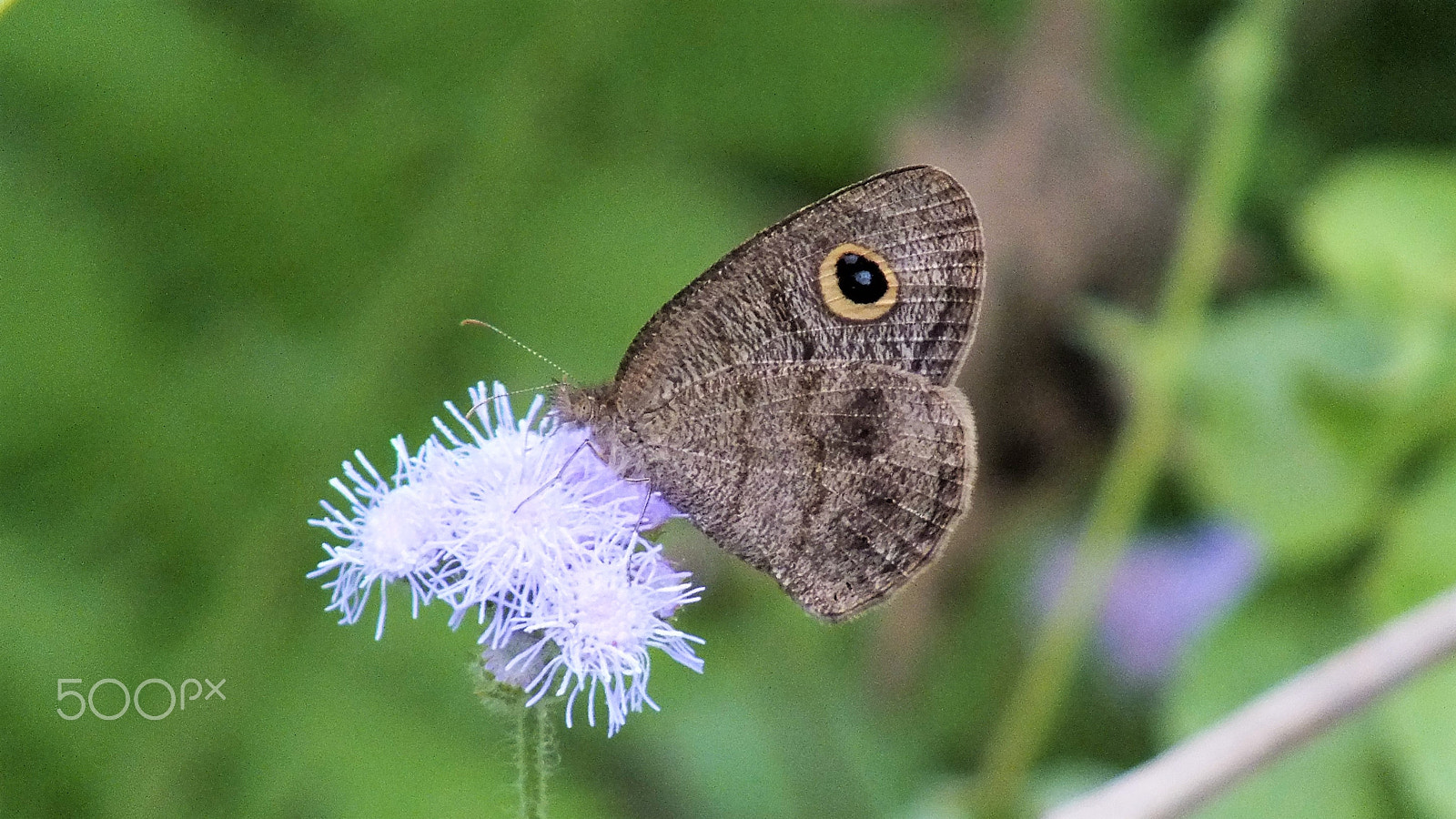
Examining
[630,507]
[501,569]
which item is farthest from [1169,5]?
[501,569]

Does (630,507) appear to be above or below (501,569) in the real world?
above

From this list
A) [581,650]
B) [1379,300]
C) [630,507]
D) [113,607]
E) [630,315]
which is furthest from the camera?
[630,315]

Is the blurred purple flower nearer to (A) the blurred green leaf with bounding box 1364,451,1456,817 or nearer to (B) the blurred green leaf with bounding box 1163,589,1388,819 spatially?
(B) the blurred green leaf with bounding box 1163,589,1388,819

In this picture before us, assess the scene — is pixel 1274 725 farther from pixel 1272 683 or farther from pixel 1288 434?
pixel 1288 434

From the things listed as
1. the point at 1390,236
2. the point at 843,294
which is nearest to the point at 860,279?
the point at 843,294

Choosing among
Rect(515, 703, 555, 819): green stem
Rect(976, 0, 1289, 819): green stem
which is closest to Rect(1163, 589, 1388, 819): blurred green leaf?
Rect(976, 0, 1289, 819): green stem

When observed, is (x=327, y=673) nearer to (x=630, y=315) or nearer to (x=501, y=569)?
(x=630, y=315)

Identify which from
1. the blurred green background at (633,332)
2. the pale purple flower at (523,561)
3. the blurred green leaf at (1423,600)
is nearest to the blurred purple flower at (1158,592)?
the blurred green background at (633,332)

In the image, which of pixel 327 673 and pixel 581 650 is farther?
pixel 327 673

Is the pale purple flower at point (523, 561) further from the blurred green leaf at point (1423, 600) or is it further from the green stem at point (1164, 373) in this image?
the blurred green leaf at point (1423, 600)
